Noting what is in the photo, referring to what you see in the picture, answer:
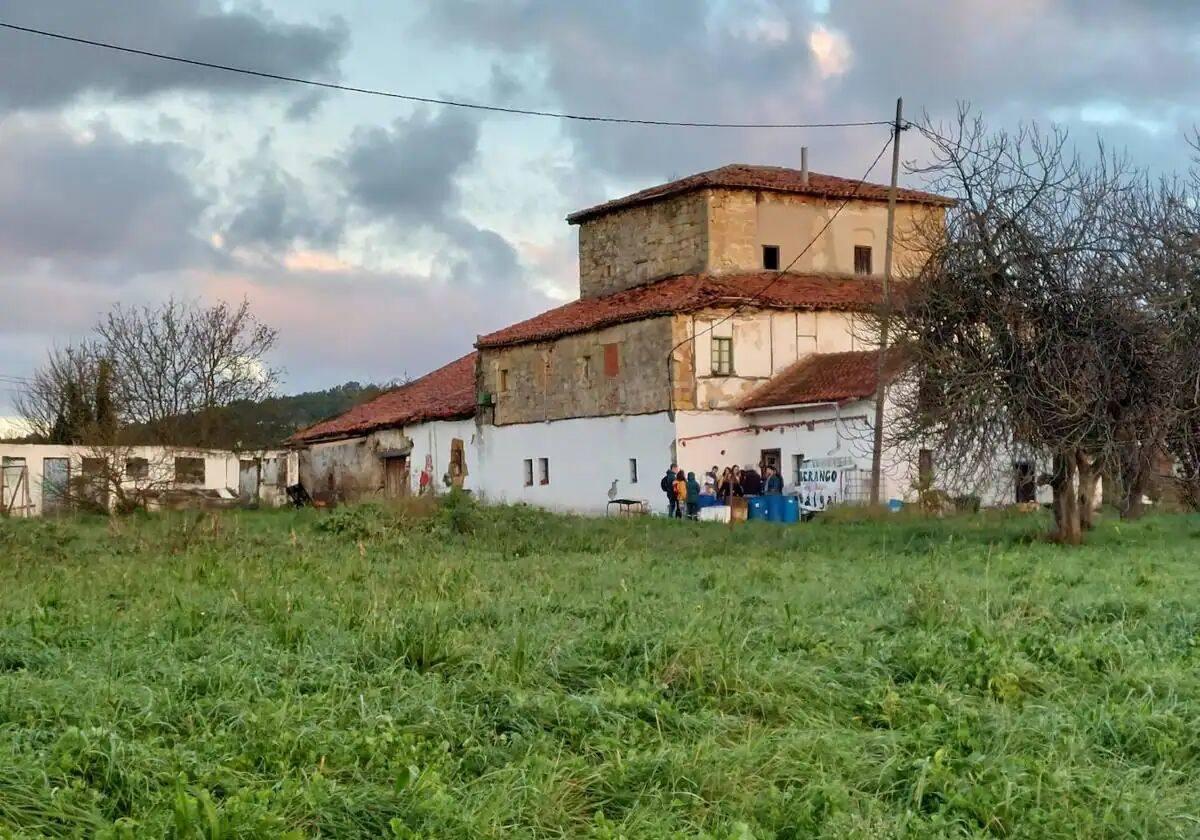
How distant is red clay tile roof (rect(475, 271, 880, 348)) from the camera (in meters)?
38.4

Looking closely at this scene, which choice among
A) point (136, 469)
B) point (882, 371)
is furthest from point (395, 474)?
point (882, 371)

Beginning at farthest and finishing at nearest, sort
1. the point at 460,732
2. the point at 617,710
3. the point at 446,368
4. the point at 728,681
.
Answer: the point at 446,368
the point at 728,681
the point at 617,710
the point at 460,732

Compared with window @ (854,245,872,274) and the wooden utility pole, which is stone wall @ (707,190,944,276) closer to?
window @ (854,245,872,274)

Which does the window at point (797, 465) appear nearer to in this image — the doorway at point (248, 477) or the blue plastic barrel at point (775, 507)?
the blue plastic barrel at point (775, 507)

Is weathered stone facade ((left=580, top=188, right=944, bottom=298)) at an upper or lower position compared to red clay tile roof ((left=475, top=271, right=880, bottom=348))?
Answer: upper

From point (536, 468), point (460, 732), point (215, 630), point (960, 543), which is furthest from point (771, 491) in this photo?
point (460, 732)

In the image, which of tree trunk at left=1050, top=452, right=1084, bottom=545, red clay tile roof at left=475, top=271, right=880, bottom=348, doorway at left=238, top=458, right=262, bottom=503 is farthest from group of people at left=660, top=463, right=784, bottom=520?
doorway at left=238, top=458, right=262, bottom=503

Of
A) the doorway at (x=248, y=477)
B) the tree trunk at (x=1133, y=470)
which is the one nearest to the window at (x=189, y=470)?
the doorway at (x=248, y=477)

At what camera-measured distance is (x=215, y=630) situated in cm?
976

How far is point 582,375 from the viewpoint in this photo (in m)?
41.8

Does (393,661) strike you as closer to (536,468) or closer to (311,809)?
(311,809)

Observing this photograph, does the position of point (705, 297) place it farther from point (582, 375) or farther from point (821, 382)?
point (582, 375)

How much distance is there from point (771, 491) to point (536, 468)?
1063 cm

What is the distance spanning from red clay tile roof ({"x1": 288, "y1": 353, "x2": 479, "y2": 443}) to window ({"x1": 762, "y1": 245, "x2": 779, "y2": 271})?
10.7 m
